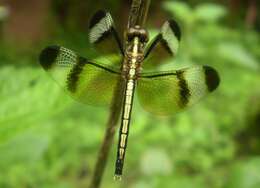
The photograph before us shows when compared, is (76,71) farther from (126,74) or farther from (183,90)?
(183,90)

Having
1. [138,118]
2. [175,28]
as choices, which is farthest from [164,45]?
[138,118]

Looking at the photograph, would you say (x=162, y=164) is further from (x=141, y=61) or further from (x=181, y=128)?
(x=141, y=61)

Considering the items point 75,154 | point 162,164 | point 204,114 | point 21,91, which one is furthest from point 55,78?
point 204,114

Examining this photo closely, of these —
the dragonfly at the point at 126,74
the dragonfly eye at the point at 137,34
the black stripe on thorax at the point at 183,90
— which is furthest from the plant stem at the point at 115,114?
the black stripe on thorax at the point at 183,90

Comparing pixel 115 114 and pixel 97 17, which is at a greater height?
pixel 97 17

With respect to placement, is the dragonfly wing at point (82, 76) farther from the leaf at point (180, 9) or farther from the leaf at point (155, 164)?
the leaf at point (180, 9)

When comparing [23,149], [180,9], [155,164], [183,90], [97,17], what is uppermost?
[180,9]
